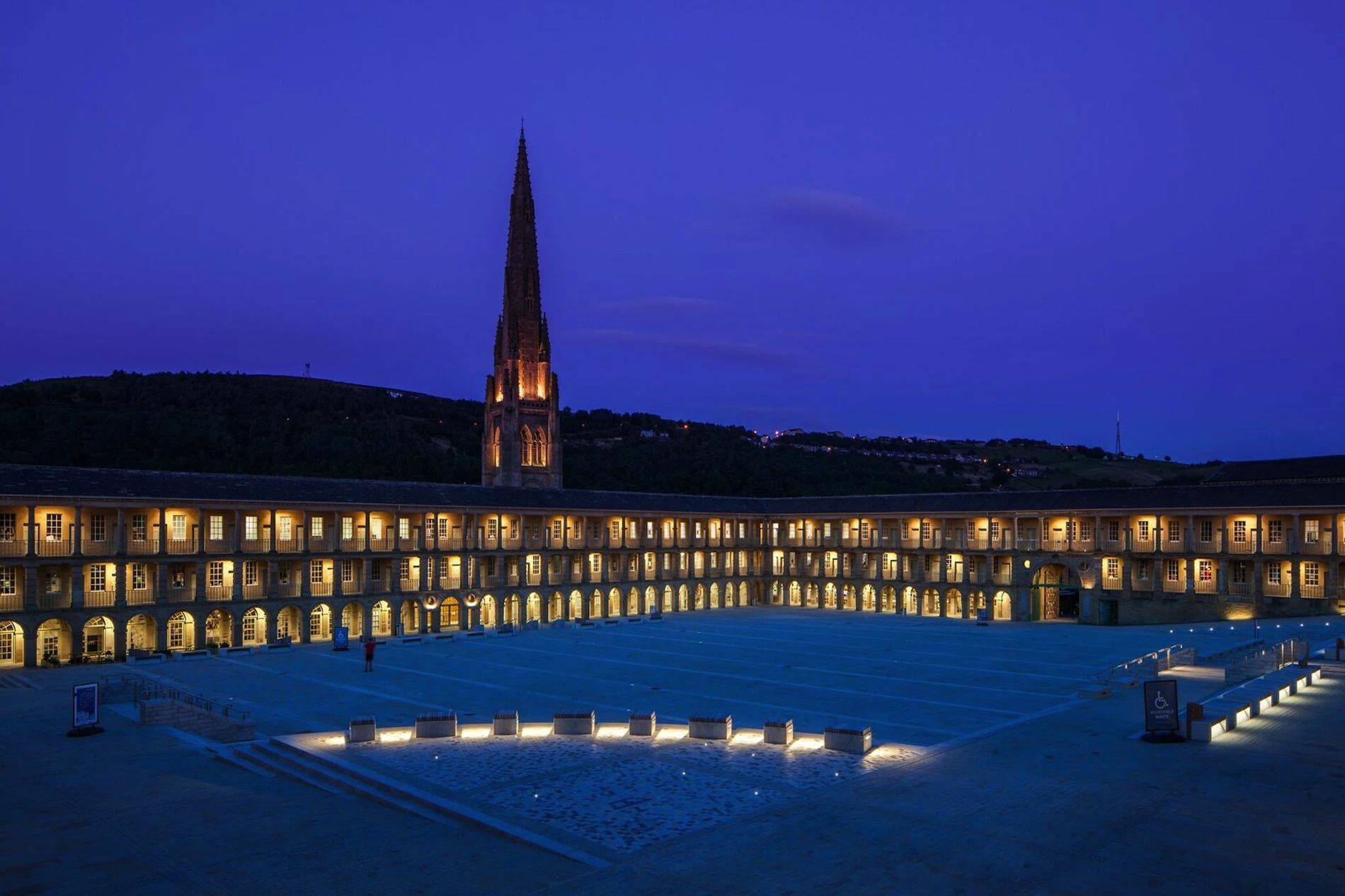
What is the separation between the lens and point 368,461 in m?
101

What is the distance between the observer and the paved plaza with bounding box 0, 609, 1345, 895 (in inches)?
622

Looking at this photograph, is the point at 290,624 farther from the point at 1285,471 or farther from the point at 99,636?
the point at 1285,471

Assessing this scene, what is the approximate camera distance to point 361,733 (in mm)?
24984

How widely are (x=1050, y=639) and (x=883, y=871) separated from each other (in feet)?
133

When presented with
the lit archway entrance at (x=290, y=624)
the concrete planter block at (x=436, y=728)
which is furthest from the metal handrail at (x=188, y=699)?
the lit archway entrance at (x=290, y=624)

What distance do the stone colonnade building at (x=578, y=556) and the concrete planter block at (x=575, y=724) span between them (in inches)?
1131

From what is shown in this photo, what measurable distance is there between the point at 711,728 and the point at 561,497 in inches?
1734

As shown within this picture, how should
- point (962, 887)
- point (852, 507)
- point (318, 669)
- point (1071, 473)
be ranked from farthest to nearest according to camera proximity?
point (1071, 473) → point (852, 507) → point (318, 669) → point (962, 887)

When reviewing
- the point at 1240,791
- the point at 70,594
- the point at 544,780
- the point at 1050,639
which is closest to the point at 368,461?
the point at 70,594

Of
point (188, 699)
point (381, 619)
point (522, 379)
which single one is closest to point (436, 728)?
point (188, 699)

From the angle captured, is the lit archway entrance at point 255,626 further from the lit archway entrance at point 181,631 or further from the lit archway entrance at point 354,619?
the lit archway entrance at point 354,619

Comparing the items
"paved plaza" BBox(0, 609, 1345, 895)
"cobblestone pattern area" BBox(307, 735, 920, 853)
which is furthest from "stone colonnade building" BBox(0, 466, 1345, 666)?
"cobblestone pattern area" BBox(307, 735, 920, 853)

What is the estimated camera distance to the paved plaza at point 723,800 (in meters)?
15.8

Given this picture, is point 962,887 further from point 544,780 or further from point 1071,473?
point 1071,473
